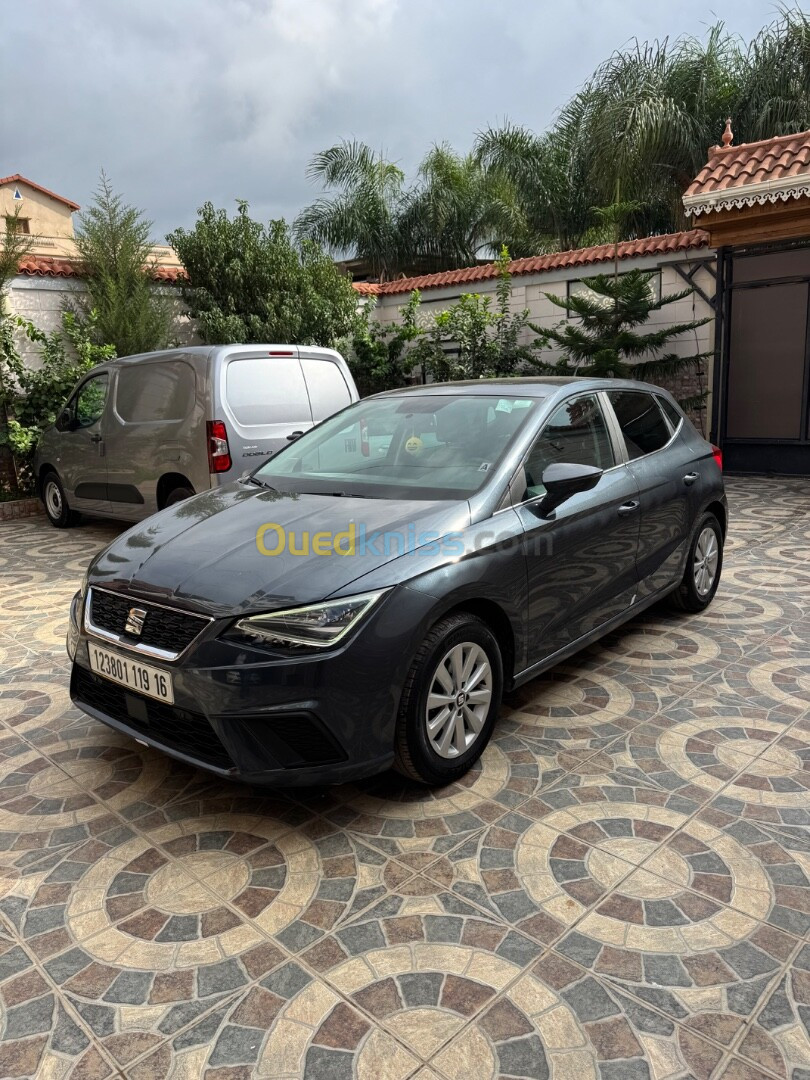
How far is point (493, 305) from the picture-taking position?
1319 cm

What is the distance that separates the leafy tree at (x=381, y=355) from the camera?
1283 centimetres

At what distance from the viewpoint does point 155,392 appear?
6.69m

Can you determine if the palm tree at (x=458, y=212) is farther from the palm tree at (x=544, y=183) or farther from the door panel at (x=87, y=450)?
the door panel at (x=87, y=450)

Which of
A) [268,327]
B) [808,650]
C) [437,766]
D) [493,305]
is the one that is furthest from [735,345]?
[437,766]

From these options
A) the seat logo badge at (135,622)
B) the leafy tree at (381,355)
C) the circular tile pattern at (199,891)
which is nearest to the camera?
the circular tile pattern at (199,891)

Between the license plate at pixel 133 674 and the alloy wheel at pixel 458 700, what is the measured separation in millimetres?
872

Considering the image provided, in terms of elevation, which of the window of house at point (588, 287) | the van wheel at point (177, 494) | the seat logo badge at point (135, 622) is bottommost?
the van wheel at point (177, 494)

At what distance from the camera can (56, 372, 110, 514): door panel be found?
7.38 m

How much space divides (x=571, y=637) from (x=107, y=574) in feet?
6.43

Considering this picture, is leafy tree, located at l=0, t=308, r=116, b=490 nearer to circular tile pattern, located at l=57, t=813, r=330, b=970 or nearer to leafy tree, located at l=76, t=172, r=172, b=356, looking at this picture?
leafy tree, located at l=76, t=172, r=172, b=356

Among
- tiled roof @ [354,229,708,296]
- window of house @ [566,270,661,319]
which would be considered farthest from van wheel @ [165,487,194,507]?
tiled roof @ [354,229,708,296]

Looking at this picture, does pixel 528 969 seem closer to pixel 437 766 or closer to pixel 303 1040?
pixel 303 1040

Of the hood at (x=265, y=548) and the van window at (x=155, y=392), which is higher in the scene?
the van window at (x=155, y=392)

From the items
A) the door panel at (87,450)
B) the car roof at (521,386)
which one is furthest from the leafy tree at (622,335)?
the car roof at (521,386)
